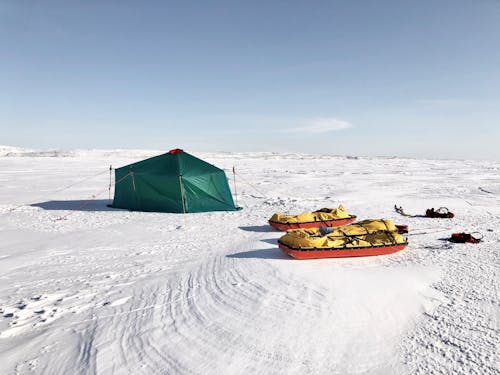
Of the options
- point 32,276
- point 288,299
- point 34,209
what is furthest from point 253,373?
point 34,209

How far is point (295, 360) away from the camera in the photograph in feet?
13.7

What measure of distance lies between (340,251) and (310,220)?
334 centimetres

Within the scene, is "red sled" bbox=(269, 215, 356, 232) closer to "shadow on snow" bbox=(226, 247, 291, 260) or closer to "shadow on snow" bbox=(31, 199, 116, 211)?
"shadow on snow" bbox=(226, 247, 291, 260)

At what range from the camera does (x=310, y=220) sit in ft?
36.1

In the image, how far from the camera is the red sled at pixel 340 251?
24.4 ft

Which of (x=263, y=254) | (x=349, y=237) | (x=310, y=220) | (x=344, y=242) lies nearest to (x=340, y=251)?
(x=344, y=242)

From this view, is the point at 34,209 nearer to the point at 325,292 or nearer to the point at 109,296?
the point at 109,296

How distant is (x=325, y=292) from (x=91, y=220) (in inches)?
406

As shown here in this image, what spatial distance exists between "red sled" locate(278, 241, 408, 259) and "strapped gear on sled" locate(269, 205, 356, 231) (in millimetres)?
2906

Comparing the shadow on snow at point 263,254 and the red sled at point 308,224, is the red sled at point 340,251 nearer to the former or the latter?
the shadow on snow at point 263,254

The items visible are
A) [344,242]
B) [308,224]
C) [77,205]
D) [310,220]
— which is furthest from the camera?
[77,205]

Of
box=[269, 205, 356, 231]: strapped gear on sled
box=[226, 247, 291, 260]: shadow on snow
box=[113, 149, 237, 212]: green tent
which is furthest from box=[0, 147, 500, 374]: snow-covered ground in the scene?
box=[113, 149, 237, 212]: green tent

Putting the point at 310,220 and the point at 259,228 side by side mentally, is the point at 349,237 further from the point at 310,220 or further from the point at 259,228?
the point at 259,228

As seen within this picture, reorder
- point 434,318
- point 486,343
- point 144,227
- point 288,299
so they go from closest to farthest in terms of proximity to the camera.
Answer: point 486,343, point 434,318, point 288,299, point 144,227
